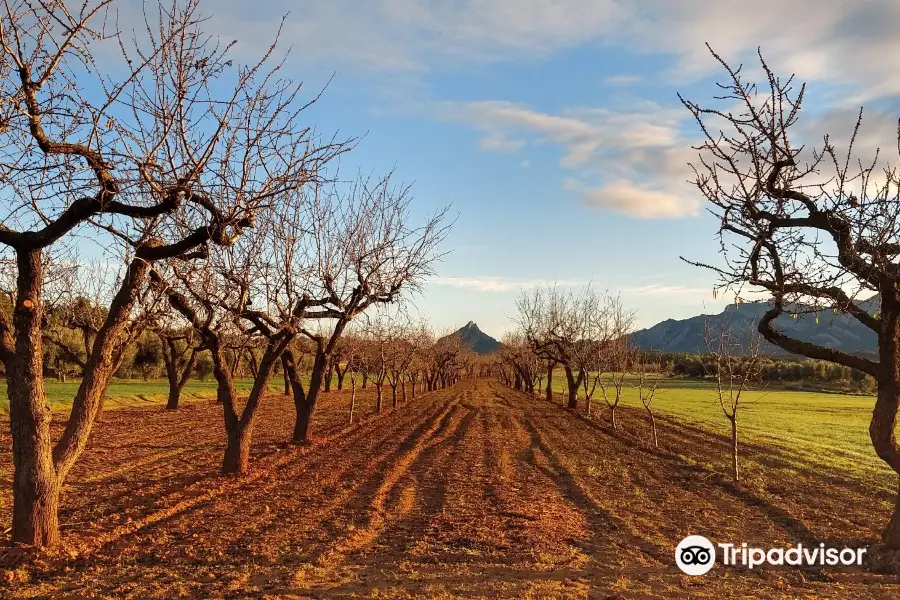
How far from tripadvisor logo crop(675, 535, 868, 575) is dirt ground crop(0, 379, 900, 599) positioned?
0.72ft

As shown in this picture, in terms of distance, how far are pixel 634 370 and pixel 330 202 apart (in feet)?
58.2

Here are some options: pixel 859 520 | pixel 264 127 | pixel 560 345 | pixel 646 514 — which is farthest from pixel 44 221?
pixel 560 345

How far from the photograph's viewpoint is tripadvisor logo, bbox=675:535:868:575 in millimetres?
6844

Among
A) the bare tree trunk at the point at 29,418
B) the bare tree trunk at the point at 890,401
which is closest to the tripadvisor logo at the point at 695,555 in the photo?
the bare tree trunk at the point at 890,401

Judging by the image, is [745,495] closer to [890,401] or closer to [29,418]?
[890,401]

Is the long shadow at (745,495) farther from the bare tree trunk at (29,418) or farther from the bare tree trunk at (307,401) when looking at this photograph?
the bare tree trunk at (307,401)

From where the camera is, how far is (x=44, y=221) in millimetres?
6004

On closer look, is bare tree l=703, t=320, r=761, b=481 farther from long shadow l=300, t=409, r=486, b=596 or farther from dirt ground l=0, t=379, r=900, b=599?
long shadow l=300, t=409, r=486, b=596

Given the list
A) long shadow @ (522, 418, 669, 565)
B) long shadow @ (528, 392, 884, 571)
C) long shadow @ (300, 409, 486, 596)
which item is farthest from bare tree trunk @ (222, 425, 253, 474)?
long shadow @ (528, 392, 884, 571)

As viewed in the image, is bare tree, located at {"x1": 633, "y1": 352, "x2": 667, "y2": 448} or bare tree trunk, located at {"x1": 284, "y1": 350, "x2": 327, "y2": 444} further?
bare tree, located at {"x1": 633, "y1": 352, "x2": 667, "y2": 448}

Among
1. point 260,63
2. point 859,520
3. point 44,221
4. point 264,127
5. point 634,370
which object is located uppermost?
point 260,63

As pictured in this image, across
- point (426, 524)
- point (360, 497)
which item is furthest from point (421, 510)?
point (360, 497)

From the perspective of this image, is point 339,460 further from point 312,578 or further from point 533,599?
point 533,599

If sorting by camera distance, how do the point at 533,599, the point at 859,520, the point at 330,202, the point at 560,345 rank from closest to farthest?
the point at 533,599 → the point at 859,520 → the point at 330,202 → the point at 560,345
